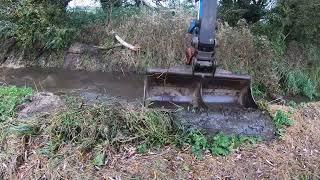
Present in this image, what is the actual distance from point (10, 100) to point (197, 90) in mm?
2361

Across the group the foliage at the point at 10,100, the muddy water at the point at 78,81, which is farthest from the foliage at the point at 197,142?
the muddy water at the point at 78,81

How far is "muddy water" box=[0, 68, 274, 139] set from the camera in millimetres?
4328

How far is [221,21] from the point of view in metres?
8.55

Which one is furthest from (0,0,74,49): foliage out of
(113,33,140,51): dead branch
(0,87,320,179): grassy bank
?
(0,87,320,179): grassy bank

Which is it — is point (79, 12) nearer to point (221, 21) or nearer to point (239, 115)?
point (221, 21)

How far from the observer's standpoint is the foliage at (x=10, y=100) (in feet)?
15.0

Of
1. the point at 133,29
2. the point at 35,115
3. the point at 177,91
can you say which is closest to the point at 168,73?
the point at 177,91

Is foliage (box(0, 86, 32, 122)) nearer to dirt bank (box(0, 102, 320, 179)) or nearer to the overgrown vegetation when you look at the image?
dirt bank (box(0, 102, 320, 179))

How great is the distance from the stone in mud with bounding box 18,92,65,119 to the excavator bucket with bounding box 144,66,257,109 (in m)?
1.11

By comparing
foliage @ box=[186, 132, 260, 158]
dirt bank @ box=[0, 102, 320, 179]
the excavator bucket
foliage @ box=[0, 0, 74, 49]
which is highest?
foliage @ box=[0, 0, 74, 49]

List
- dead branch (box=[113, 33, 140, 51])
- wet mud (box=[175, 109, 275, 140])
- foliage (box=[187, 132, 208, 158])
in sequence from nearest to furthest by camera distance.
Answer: foliage (box=[187, 132, 208, 158]) < wet mud (box=[175, 109, 275, 140]) < dead branch (box=[113, 33, 140, 51])

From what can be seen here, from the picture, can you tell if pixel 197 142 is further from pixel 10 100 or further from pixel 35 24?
pixel 35 24

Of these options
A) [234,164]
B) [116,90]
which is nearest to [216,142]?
[234,164]

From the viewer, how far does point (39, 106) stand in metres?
4.89
